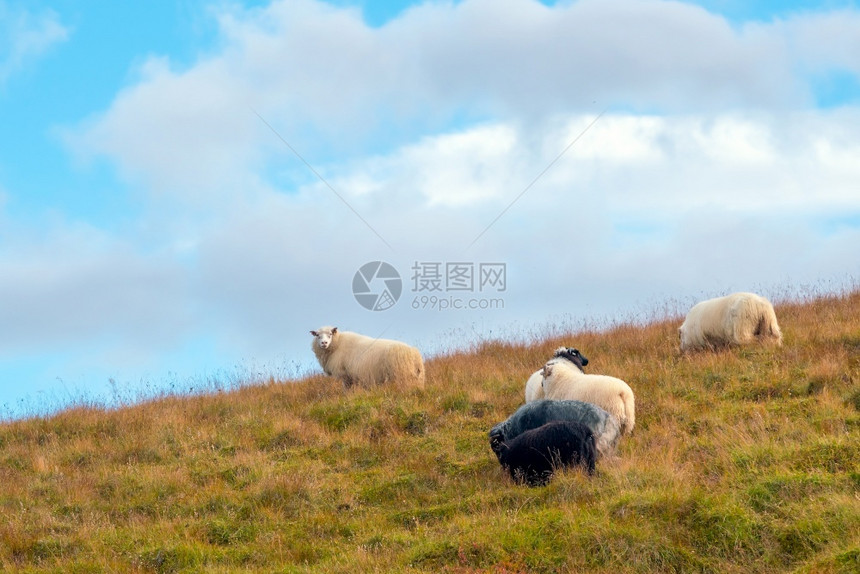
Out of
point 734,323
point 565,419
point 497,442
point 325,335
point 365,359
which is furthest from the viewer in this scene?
point 325,335

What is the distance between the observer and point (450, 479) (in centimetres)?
1151

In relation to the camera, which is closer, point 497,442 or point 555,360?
point 497,442

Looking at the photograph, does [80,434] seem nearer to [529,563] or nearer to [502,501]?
[502,501]

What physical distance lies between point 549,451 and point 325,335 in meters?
8.59

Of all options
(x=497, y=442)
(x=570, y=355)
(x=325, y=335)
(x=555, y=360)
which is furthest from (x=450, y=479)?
(x=325, y=335)

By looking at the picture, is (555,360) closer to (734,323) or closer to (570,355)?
(570,355)

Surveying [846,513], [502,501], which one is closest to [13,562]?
[502,501]

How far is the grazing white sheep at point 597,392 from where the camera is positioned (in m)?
12.1

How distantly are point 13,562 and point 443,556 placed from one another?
522 centimetres

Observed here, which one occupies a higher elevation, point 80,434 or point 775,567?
point 80,434

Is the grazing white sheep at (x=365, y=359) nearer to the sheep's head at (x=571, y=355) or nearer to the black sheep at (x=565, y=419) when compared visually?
the sheep's head at (x=571, y=355)

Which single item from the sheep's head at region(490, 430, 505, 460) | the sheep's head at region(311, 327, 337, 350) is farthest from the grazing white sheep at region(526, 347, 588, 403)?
the sheep's head at region(311, 327, 337, 350)

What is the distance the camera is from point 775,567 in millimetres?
8016

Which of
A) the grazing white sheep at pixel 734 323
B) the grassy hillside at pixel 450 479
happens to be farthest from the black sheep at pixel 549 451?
the grazing white sheep at pixel 734 323
